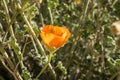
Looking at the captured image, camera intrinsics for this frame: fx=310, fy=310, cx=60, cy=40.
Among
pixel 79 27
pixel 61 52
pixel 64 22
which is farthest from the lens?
pixel 64 22

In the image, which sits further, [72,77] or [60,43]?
[72,77]

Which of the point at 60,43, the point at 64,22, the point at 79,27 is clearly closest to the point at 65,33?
the point at 60,43

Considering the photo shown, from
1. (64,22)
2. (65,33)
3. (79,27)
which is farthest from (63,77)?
(65,33)

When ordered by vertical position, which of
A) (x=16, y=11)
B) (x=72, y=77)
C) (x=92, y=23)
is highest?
(x=16, y=11)

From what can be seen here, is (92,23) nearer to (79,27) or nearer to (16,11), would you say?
(79,27)

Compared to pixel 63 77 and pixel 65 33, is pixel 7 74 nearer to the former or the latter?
pixel 63 77

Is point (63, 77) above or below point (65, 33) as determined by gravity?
below

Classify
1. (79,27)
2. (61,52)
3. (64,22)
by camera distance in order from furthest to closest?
(64,22), (61,52), (79,27)
